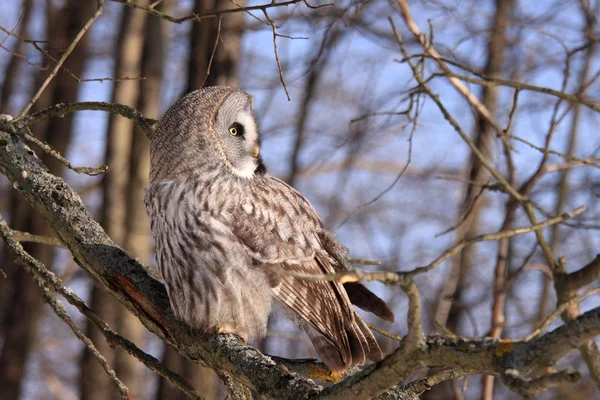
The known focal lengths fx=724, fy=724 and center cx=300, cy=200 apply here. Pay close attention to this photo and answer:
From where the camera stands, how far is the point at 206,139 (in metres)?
3.11

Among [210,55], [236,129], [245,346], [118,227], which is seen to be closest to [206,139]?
[236,129]

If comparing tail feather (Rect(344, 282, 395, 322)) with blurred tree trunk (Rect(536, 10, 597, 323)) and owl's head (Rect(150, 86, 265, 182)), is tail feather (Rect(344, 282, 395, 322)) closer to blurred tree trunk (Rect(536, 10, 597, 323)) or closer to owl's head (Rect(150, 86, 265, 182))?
owl's head (Rect(150, 86, 265, 182))

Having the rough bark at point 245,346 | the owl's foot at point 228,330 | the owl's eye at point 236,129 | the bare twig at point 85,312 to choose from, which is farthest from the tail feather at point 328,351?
the owl's eye at point 236,129

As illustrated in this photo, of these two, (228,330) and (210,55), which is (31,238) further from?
(210,55)

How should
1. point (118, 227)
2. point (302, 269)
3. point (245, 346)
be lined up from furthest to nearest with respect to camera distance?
point (118, 227) → point (302, 269) → point (245, 346)

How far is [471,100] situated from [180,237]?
192 cm

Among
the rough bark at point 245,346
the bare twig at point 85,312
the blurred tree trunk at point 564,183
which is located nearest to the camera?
the rough bark at point 245,346

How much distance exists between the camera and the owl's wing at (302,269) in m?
2.93

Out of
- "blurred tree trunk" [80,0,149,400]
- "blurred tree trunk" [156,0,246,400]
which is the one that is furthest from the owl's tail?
"blurred tree trunk" [80,0,149,400]

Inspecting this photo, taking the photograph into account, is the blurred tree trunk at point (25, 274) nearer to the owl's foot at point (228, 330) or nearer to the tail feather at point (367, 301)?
the tail feather at point (367, 301)

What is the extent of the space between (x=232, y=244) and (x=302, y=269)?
318 millimetres

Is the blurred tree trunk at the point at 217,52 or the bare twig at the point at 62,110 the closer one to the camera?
the bare twig at the point at 62,110

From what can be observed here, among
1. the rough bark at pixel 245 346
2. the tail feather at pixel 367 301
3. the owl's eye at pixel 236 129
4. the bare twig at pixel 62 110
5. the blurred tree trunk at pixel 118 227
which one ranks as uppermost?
the blurred tree trunk at pixel 118 227

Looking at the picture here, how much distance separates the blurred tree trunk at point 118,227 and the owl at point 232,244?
3683mm
